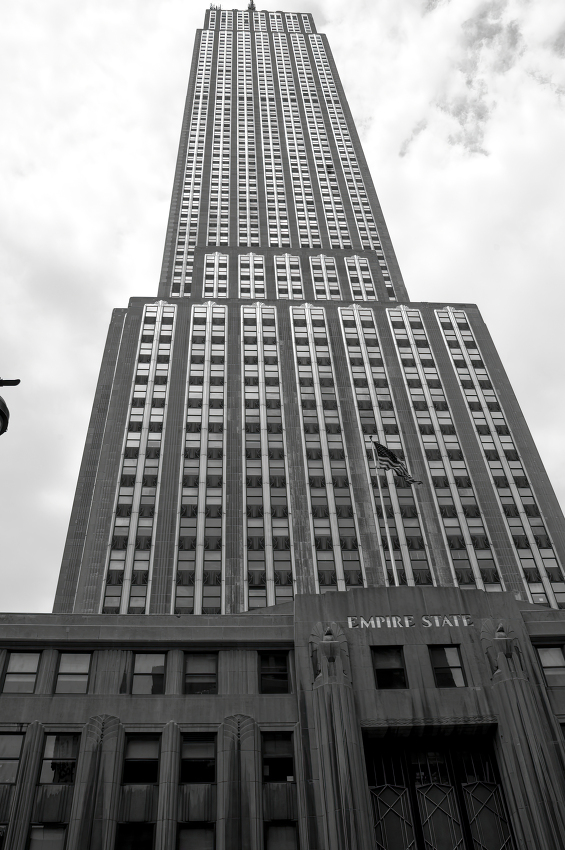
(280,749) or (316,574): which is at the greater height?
(316,574)

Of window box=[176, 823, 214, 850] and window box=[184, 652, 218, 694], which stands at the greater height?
window box=[184, 652, 218, 694]

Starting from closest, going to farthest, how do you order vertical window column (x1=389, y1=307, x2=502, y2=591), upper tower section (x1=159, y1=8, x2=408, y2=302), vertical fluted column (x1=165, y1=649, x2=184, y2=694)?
vertical fluted column (x1=165, y1=649, x2=184, y2=694)
vertical window column (x1=389, y1=307, x2=502, y2=591)
upper tower section (x1=159, y1=8, x2=408, y2=302)

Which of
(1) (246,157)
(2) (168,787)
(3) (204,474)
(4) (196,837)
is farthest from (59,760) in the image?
(1) (246,157)

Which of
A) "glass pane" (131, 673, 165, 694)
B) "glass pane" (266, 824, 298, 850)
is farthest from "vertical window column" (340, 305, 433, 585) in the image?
"glass pane" (266, 824, 298, 850)

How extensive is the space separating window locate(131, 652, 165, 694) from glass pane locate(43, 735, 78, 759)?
13.1 feet

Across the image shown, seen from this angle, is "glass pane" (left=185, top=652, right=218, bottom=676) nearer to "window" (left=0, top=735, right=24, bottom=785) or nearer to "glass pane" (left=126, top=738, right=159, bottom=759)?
"glass pane" (left=126, top=738, right=159, bottom=759)

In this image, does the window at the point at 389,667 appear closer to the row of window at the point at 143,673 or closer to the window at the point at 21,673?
the row of window at the point at 143,673

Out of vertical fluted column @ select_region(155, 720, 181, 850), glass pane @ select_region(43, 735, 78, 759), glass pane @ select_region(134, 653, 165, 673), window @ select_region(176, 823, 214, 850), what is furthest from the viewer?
A: glass pane @ select_region(134, 653, 165, 673)

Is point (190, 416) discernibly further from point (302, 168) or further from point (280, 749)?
point (302, 168)

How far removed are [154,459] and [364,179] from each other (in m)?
94.6

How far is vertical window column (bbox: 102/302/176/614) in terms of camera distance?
76.5m

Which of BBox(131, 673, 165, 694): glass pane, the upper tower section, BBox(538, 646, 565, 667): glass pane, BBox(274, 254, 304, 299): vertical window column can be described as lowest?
BBox(131, 673, 165, 694): glass pane

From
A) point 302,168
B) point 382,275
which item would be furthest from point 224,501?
point 302,168

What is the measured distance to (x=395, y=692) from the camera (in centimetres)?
4031
